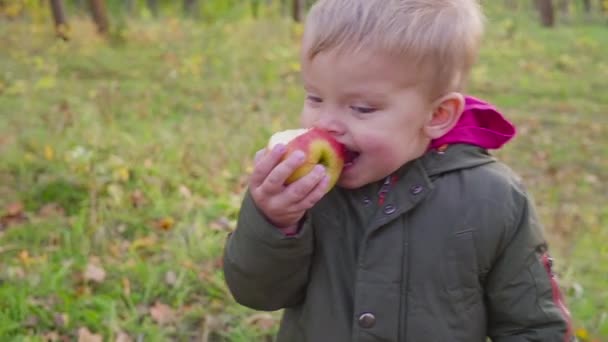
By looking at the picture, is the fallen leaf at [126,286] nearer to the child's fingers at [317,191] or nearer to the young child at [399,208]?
the young child at [399,208]

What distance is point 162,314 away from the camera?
2.94m

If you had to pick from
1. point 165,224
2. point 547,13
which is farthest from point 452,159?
point 547,13

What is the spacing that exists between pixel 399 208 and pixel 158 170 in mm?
2868

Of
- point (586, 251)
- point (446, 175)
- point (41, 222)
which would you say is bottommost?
point (586, 251)

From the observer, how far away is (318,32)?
147cm

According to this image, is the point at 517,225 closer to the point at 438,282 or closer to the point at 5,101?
the point at 438,282

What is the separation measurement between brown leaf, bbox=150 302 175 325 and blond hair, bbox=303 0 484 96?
171 centimetres

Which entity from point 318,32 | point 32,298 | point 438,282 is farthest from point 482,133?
point 32,298

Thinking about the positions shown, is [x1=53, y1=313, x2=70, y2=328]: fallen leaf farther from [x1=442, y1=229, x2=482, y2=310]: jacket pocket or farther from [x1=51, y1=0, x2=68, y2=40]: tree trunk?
[x1=51, y1=0, x2=68, y2=40]: tree trunk

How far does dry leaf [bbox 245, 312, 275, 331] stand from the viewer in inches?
113

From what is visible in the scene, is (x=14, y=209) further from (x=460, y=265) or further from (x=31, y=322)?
(x=460, y=265)

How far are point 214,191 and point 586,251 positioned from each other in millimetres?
1988

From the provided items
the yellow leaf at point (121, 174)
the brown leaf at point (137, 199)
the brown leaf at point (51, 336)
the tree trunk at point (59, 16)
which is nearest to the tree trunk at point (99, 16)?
the tree trunk at point (59, 16)

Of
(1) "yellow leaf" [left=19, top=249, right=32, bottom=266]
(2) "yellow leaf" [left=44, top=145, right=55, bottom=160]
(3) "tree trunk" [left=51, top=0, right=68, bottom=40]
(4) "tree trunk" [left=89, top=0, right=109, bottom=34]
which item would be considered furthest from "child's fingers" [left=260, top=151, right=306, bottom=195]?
(4) "tree trunk" [left=89, top=0, right=109, bottom=34]
